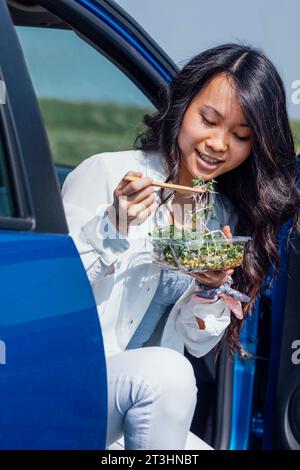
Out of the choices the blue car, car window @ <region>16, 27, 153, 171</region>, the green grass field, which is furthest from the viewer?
car window @ <region>16, 27, 153, 171</region>

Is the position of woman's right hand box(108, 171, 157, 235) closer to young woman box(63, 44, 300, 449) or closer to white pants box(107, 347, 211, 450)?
young woman box(63, 44, 300, 449)

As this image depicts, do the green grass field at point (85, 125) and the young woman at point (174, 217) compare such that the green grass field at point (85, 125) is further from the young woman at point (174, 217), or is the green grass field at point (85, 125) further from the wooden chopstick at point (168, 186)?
the wooden chopstick at point (168, 186)

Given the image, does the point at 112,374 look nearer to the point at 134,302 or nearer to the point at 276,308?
the point at 134,302

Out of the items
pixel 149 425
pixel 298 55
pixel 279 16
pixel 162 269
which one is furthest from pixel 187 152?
pixel 279 16

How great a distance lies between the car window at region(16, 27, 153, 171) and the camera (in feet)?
30.9

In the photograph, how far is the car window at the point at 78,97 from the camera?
30.9 feet

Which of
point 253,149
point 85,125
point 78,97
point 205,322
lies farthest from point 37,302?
point 78,97

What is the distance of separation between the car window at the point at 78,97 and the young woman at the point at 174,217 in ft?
21.9

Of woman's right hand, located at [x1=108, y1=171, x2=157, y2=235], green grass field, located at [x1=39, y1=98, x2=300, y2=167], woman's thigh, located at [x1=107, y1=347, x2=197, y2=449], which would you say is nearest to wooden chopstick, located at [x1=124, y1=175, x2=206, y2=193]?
woman's right hand, located at [x1=108, y1=171, x2=157, y2=235]

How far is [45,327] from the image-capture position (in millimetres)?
1823

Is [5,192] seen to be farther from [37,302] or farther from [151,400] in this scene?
[151,400]

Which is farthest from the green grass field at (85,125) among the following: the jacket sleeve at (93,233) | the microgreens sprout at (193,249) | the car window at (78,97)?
the microgreens sprout at (193,249)

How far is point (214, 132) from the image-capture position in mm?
2338

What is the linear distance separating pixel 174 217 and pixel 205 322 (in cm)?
28
